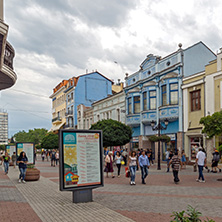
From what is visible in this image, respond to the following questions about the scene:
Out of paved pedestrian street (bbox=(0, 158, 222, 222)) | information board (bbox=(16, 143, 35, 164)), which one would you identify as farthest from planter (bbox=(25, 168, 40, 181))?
information board (bbox=(16, 143, 35, 164))

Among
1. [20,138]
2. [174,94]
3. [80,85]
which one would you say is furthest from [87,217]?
[20,138]

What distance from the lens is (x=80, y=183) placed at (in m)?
8.63

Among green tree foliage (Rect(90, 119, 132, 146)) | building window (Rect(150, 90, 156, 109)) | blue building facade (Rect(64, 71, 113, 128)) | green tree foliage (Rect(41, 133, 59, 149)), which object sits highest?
blue building facade (Rect(64, 71, 113, 128))

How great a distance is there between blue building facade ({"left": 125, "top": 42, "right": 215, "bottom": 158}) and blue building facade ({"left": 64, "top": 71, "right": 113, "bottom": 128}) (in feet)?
66.0

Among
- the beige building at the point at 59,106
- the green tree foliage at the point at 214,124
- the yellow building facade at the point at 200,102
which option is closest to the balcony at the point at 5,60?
the green tree foliage at the point at 214,124

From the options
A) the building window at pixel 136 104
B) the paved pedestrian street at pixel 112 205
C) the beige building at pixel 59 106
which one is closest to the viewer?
the paved pedestrian street at pixel 112 205

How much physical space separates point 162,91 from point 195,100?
4.14 m

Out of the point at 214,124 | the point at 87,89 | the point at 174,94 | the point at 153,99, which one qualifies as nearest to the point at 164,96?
the point at 174,94

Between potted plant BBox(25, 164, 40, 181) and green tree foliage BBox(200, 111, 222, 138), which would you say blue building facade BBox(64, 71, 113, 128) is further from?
potted plant BBox(25, 164, 40, 181)

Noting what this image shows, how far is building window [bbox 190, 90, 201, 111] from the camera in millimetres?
26547

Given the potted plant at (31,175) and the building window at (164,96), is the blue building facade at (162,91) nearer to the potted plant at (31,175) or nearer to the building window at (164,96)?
the building window at (164,96)

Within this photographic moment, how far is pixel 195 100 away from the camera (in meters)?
27.0

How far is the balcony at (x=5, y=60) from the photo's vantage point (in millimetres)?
8281

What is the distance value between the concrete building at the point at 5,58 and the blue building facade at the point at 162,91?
2059 centimetres
